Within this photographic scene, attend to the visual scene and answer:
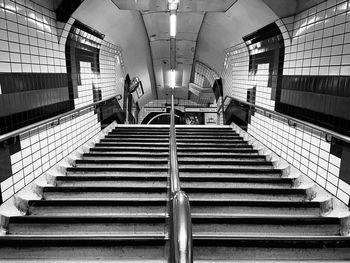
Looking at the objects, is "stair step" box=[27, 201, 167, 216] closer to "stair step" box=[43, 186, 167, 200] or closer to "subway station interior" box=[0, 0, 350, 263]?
"subway station interior" box=[0, 0, 350, 263]

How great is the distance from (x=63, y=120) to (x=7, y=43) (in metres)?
1.37

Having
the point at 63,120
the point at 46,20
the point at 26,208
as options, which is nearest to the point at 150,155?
the point at 63,120

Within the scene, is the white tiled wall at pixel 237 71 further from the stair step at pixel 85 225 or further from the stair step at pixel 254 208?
the stair step at pixel 85 225

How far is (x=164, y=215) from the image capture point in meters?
2.46

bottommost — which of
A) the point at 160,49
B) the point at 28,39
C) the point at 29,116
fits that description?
the point at 29,116

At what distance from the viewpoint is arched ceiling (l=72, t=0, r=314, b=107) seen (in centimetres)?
455

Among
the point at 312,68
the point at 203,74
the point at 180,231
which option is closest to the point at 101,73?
the point at 312,68

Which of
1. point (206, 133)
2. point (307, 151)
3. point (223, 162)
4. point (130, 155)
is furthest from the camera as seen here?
point (206, 133)

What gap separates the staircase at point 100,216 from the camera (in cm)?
208

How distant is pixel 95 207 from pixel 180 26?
271 inches

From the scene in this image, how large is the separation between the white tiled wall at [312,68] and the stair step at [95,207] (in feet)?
5.64

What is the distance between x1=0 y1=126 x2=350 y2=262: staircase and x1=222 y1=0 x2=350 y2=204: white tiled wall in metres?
0.24

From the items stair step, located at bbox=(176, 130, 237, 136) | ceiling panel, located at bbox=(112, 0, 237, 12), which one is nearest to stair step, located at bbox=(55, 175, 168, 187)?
stair step, located at bbox=(176, 130, 237, 136)

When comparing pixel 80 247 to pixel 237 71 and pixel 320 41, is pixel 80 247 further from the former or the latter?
pixel 237 71
